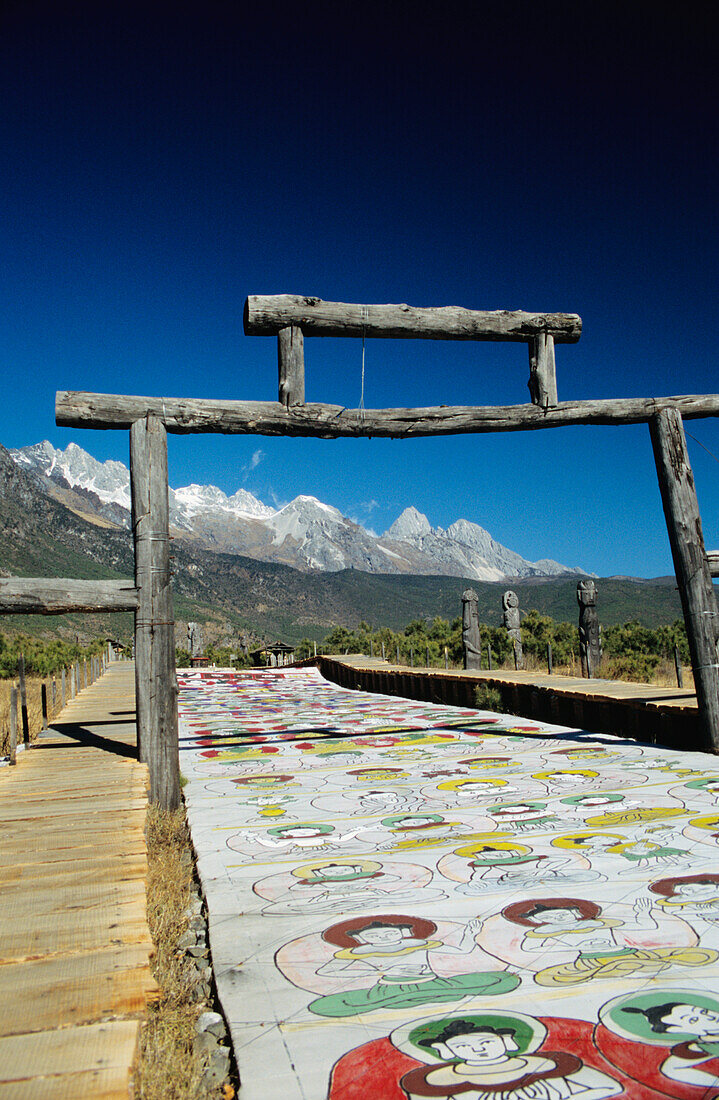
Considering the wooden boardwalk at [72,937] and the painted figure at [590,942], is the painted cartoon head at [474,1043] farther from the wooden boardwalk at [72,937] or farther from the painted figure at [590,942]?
the wooden boardwalk at [72,937]

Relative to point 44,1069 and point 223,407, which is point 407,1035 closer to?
point 44,1069

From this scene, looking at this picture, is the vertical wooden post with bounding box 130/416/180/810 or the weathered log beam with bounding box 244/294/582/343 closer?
the vertical wooden post with bounding box 130/416/180/810

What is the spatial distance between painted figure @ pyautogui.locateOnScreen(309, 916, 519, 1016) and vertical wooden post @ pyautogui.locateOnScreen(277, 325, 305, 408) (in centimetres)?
384

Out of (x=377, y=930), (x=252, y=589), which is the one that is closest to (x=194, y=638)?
(x=377, y=930)

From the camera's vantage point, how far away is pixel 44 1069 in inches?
49.7

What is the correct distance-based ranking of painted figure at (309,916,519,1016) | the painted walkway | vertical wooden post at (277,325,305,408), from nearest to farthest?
the painted walkway → painted figure at (309,916,519,1016) → vertical wooden post at (277,325,305,408)

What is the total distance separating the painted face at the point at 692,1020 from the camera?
6.17ft

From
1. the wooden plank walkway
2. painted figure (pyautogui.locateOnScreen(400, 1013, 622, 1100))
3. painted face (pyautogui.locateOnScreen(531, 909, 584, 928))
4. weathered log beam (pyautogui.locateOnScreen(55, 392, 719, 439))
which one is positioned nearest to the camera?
painted figure (pyautogui.locateOnScreen(400, 1013, 622, 1100))

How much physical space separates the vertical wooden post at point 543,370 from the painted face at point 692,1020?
193 inches

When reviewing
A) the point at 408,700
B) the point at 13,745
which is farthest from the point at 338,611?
the point at 13,745

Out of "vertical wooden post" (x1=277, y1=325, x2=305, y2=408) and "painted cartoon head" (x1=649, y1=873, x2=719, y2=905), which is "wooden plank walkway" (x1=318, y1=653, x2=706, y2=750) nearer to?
"painted cartoon head" (x1=649, y1=873, x2=719, y2=905)

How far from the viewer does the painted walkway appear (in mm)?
1776

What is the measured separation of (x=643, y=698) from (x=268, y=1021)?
6.04 meters

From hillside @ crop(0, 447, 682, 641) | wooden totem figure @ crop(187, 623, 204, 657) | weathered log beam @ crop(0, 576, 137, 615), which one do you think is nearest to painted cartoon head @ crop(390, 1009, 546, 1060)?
weathered log beam @ crop(0, 576, 137, 615)
